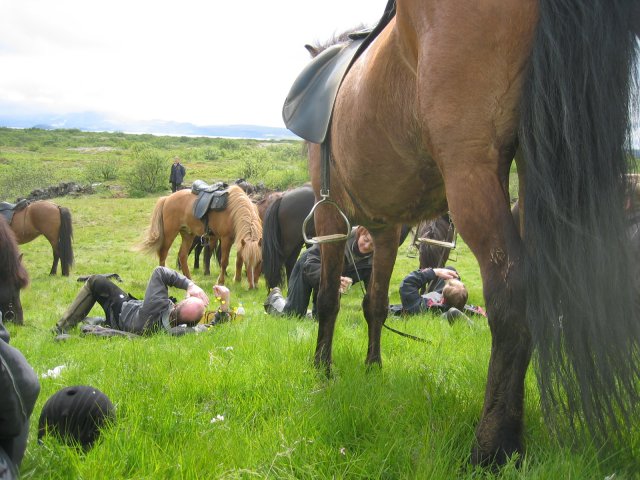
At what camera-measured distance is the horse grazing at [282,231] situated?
8.77 meters

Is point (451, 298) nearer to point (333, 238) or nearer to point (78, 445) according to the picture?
point (333, 238)

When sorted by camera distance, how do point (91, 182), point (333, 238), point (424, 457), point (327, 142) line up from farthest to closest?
point (91, 182) → point (333, 238) → point (327, 142) → point (424, 457)


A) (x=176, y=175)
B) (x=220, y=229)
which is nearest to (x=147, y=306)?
(x=220, y=229)

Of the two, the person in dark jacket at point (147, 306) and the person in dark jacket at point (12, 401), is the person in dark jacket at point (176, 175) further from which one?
the person in dark jacket at point (12, 401)

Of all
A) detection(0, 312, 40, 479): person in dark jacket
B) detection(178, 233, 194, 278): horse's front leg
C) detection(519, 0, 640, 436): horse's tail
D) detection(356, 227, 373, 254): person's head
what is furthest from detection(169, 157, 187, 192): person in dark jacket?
detection(519, 0, 640, 436): horse's tail

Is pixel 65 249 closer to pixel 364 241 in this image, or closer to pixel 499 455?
pixel 364 241

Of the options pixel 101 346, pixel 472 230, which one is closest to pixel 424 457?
pixel 472 230

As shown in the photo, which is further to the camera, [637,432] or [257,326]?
[257,326]

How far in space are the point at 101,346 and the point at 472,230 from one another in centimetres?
401

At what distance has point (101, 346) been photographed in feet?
15.1

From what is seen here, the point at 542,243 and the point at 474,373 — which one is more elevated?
the point at 542,243

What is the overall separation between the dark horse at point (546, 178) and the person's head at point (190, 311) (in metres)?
3.92

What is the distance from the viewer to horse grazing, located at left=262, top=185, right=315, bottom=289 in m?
8.77

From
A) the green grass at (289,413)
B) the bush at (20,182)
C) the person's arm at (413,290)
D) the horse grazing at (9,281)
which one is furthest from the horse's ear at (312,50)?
the bush at (20,182)
